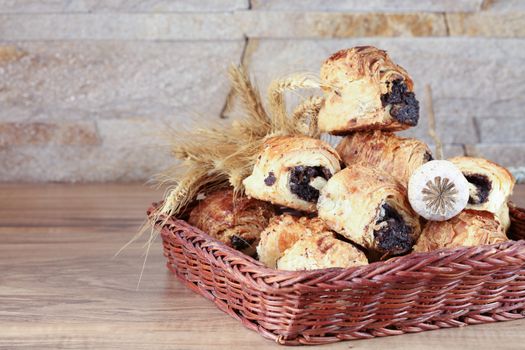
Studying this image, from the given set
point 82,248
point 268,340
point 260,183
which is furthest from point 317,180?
point 82,248

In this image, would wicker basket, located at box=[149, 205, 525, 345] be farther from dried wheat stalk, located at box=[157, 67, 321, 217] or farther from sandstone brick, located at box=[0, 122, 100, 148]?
sandstone brick, located at box=[0, 122, 100, 148]

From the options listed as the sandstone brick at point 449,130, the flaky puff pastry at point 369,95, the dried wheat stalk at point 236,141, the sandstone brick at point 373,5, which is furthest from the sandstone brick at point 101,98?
the flaky puff pastry at point 369,95

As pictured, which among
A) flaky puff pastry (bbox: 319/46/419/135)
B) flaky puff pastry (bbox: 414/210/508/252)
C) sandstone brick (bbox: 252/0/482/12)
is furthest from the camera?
sandstone brick (bbox: 252/0/482/12)

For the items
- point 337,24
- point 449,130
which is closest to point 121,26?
point 337,24

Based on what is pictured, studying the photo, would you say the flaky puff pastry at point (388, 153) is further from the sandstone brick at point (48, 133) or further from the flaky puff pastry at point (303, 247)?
the sandstone brick at point (48, 133)

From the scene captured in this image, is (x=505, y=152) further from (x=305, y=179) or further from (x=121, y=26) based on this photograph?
(x=305, y=179)

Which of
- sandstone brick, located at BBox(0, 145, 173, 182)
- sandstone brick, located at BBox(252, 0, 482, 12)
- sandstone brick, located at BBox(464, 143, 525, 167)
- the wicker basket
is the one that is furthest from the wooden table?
sandstone brick, located at BBox(464, 143, 525, 167)

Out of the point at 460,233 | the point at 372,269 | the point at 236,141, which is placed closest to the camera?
the point at 372,269
